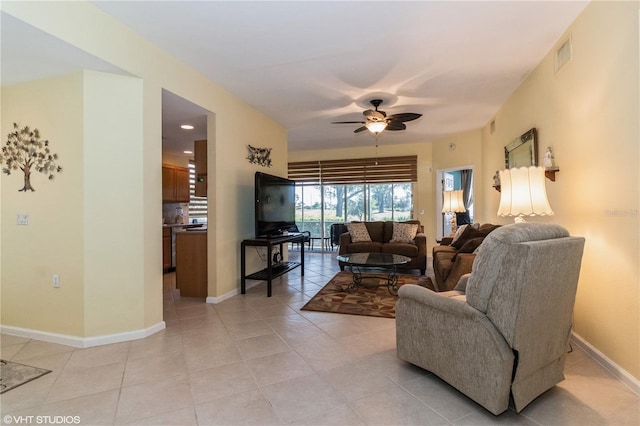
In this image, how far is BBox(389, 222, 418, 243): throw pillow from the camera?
583 cm

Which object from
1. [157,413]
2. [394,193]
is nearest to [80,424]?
[157,413]

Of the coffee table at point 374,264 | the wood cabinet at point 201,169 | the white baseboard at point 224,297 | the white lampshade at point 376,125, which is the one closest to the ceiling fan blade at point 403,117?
the white lampshade at point 376,125

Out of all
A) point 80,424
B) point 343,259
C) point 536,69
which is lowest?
point 80,424

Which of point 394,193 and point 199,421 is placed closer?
point 199,421

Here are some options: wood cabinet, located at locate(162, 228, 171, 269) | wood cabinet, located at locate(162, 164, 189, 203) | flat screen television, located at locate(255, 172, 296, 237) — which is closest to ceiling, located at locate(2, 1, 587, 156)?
flat screen television, located at locate(255, 172, 296, 237)

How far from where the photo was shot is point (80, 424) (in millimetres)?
1669

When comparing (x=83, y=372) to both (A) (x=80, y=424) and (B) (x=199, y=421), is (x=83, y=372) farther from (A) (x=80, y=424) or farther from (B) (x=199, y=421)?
(B) (x=199, y=421)

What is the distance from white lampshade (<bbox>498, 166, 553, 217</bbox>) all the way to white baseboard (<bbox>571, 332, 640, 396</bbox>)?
1.06 m

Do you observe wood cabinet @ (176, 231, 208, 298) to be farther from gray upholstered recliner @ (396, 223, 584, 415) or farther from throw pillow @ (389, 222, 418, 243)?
throw pillow @ (389, 222, 418, 243)

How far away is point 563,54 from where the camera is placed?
281 cm

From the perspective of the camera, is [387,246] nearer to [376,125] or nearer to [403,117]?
[376,125]

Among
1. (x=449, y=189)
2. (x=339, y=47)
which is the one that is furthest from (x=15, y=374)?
(x=449, y=189)

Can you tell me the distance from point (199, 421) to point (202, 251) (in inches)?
103

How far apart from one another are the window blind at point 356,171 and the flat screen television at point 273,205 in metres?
2.76
